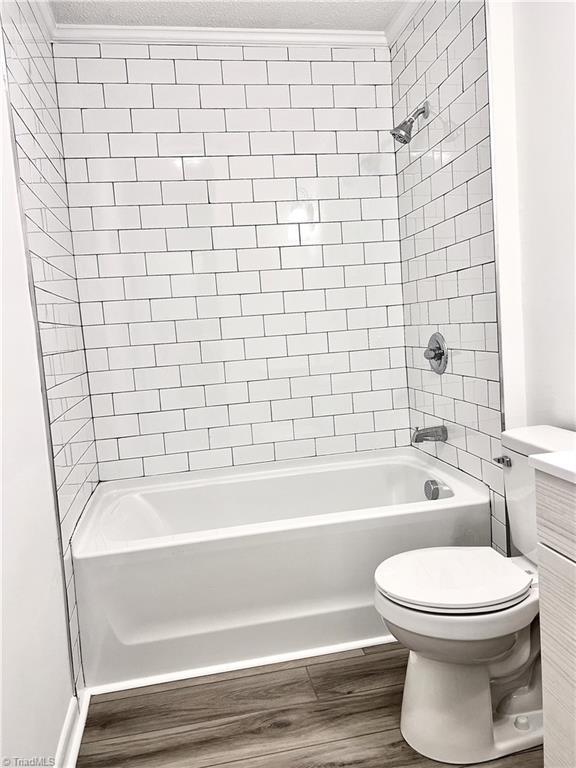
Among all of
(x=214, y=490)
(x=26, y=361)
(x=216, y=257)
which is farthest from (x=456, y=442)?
(x=26, y=361)

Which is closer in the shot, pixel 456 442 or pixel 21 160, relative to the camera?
pixel 21 160

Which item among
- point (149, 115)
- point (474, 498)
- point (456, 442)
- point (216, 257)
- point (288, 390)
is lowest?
point (474, 498)

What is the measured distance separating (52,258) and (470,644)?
1963 mm

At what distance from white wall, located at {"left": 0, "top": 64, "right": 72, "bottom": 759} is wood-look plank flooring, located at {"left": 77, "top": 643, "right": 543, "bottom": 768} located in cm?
23

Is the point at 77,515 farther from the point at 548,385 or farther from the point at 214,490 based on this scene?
the point at 548,385

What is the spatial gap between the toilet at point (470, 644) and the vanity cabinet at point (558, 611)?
0.89 feet

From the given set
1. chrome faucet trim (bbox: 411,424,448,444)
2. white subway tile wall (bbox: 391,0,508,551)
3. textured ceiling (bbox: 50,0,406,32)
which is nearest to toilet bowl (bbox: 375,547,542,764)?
white subway tile wall (bbox: 391,0,508,551)

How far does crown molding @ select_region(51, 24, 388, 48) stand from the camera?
2.68 meters

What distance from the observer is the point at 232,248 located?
9.55ft

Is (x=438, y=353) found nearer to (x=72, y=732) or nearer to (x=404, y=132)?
(x=404, y=132)

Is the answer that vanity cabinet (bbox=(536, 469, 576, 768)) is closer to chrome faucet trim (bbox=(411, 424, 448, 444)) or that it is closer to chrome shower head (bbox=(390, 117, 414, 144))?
chrome faucet trim (bbox=(411, 424, 448, 444))

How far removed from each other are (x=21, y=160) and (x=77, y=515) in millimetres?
1310

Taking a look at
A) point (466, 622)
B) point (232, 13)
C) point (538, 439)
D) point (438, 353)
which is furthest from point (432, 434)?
point (232, 13)

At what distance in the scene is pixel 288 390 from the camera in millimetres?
3027
